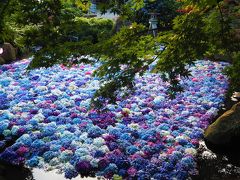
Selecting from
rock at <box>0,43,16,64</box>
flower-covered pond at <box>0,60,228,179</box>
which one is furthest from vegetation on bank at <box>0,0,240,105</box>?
rock at <box>0,43,16,64</box>

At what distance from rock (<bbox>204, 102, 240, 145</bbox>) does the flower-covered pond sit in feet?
1.70

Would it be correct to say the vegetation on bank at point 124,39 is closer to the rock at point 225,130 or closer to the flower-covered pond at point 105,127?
the flower-covered pond at point 105,127

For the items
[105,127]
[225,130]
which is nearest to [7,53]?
[105,127]

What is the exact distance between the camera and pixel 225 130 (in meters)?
9.47

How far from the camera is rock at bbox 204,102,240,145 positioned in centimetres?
942

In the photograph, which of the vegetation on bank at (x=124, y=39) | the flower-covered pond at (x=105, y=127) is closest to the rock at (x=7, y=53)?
the flower-covered pond at (x=105, y=127)

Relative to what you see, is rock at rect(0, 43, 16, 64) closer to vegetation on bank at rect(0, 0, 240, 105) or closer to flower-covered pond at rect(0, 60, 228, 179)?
flower-covered pond at rect(0, 60, 228, 179)

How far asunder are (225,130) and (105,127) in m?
3.81

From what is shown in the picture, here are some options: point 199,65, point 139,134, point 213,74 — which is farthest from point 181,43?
point 199,65

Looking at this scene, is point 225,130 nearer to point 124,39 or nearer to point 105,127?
point 105,127

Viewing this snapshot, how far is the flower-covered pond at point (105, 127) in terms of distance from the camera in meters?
8.55

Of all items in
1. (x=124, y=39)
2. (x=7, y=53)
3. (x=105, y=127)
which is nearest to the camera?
(x=124, y=39)

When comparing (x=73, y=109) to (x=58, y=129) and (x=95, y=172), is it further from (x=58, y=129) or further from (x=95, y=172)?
(x=95, y=172)

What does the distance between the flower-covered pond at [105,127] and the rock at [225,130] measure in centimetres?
52
